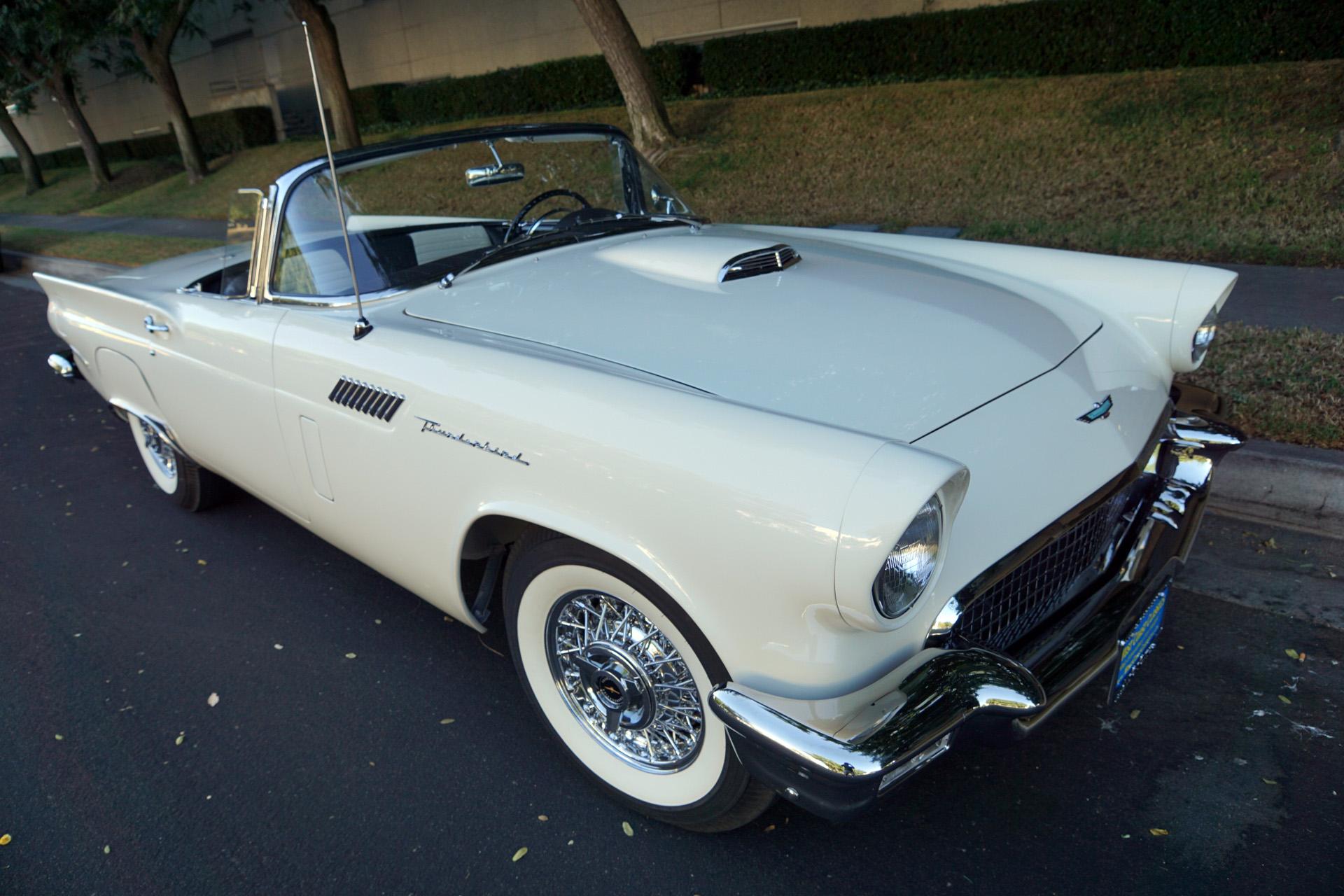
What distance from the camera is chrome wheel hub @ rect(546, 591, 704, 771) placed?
204 centimetres

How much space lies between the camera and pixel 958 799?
7.27 feet

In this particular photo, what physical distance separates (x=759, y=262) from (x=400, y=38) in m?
19.4

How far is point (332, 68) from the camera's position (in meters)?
13.5

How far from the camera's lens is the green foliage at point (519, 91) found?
13141 millimetres

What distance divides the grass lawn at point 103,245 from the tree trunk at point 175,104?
3.70 m

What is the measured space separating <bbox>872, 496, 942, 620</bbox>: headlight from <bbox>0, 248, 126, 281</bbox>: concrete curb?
37.7 ft

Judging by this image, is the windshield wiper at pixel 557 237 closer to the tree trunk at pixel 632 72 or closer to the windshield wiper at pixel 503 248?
the windshield wiper at pixel 503 248

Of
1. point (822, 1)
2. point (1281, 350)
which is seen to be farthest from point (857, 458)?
point (822, 1)

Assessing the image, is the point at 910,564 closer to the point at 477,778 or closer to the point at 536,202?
the point at 477,778

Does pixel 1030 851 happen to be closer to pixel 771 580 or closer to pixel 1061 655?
pixel 1061 655

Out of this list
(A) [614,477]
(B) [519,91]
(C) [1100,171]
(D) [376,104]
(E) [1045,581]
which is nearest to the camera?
(A) [614,477]

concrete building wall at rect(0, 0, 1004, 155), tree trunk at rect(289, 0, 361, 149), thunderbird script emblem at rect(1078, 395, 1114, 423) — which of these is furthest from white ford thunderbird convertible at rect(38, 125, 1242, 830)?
tree trunk at rect(289, 0, 361, 149)

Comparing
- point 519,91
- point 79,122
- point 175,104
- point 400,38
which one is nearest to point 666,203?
point 519,91

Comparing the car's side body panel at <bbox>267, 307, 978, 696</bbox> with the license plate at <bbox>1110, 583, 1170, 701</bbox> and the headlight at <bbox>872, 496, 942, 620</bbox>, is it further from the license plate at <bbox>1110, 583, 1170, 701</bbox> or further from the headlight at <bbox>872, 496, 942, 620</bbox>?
the license plate at <bbox>1110, 583, 1170, 701</bbox>
